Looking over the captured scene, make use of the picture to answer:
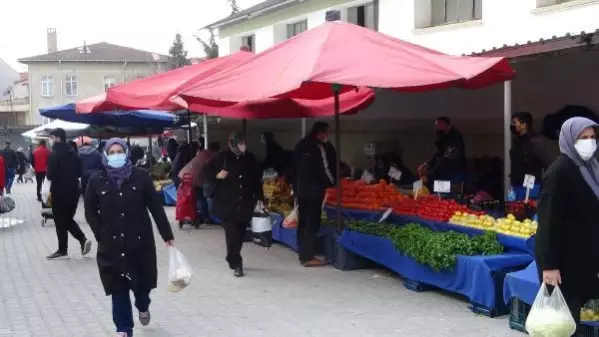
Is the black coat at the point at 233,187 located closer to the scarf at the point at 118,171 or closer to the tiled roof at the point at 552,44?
the scarf at the point at 118,171

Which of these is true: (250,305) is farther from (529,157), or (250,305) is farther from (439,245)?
(529,157)

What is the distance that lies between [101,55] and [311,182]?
5540 cm

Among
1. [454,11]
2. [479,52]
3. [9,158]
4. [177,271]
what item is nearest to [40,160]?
[9,158]

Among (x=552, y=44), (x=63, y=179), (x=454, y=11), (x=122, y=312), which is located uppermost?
(x=454, y=11)

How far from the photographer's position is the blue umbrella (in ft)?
49.6

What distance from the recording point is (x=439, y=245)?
288 inches

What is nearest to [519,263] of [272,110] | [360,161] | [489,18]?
[272,110]

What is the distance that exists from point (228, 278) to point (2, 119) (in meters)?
65.8

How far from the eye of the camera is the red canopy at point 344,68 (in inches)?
293

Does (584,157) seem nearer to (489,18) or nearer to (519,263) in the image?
(519,263)

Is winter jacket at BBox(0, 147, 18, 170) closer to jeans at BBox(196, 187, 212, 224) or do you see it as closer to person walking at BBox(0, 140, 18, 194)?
person walking at BBox(0, 140, 18, 194)

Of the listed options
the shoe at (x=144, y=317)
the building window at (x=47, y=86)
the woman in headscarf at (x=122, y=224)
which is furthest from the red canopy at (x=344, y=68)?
the building window at (x=47, y=86)

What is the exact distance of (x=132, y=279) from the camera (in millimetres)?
6062

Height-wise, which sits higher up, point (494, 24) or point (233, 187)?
point (494, 24)
